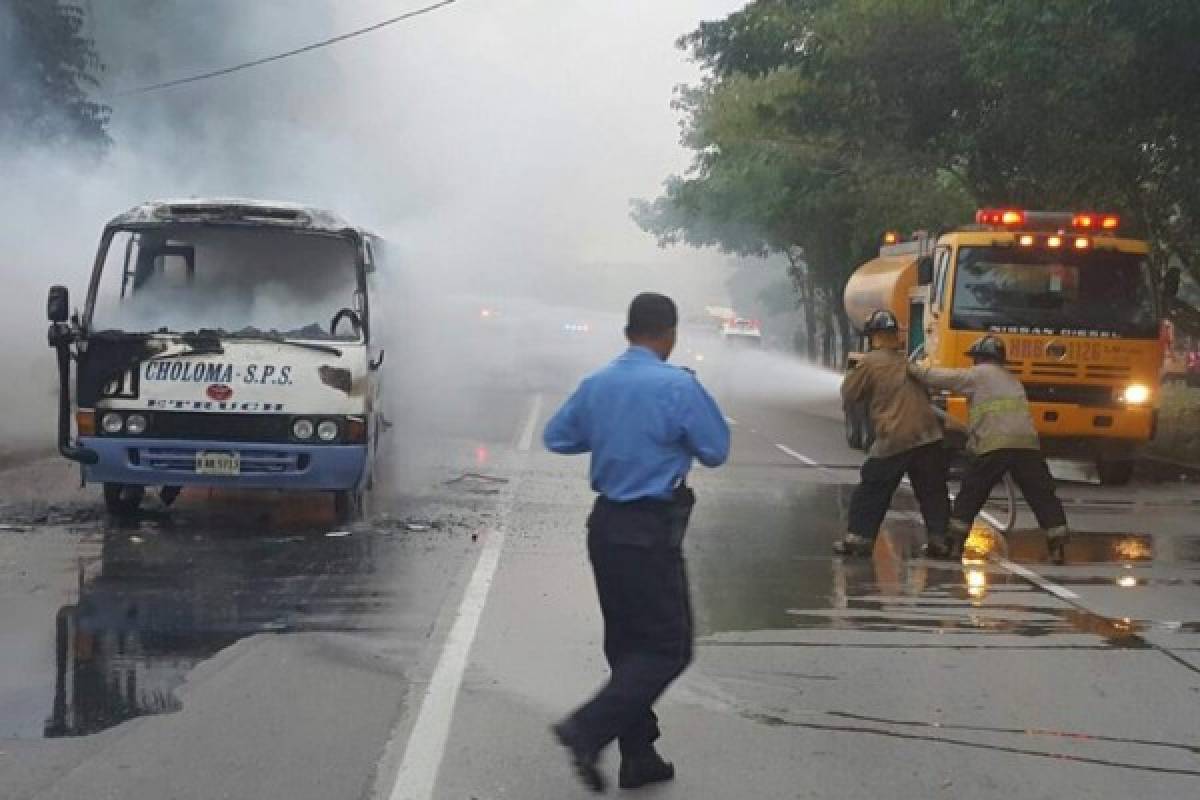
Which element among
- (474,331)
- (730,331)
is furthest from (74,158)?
(730,331)

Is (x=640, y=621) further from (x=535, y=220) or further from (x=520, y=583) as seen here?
(x=535, y=220)

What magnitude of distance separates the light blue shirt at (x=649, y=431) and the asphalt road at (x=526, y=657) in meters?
1.08

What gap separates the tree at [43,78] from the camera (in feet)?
71.6

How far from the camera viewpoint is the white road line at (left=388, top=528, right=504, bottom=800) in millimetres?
5379

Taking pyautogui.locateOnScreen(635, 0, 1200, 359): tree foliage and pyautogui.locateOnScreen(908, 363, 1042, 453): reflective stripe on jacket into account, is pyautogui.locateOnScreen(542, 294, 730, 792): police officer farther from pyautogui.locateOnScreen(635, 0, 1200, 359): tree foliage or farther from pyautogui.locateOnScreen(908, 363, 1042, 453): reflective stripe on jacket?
pyautogui.locateOnScreen(635, 0, 1200, 359): tree foliage

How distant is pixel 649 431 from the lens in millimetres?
5266

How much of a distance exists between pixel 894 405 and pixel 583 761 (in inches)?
229

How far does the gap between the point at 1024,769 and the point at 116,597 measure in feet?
16.8

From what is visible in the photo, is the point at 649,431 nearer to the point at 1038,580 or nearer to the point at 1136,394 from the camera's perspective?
the point at 1038,580

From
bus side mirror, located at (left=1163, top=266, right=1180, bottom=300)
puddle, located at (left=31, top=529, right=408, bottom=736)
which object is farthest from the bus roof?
bus side mirror, located at (left=1163, top=266, right=1180, bottom=300)

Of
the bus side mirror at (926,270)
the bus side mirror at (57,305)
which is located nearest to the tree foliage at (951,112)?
the bus side mirror at (926,270)

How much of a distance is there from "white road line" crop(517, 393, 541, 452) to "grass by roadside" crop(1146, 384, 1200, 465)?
25.4ft

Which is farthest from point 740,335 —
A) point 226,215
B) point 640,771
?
point 640,771

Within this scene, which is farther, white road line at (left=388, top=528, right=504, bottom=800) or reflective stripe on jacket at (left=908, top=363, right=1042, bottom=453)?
reflective stripe on jacket at (left=908, top=363, right=1042, bottom=453)
